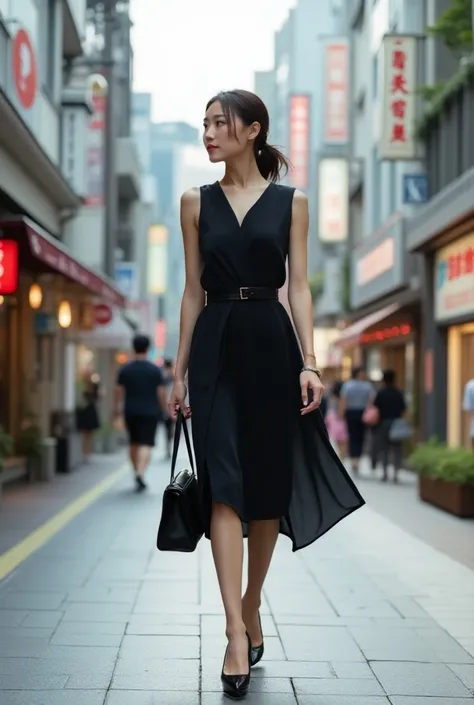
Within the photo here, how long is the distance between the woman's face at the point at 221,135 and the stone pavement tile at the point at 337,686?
200 centimetres

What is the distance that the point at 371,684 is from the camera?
14.6 feet

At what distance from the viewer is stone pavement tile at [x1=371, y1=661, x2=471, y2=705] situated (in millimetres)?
4371

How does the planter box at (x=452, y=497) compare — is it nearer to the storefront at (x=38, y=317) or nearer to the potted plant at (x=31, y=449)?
the storefront at (x=38, y=317)

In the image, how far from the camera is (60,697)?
4.18m

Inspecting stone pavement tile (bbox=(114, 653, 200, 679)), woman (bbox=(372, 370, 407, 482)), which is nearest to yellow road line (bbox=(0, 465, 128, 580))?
stone pavement tile (bbox=(114, 653, 200, 679))

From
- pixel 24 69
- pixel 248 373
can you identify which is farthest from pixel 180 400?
pixel 24 69

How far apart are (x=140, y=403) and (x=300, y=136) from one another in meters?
30.1

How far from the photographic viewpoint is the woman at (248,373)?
4277 mm

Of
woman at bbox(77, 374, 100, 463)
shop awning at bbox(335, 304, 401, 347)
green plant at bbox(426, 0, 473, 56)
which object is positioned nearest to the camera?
green plant at bbox(426, 0, 473, 56)

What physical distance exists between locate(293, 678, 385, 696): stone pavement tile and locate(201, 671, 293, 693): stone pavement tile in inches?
1.6

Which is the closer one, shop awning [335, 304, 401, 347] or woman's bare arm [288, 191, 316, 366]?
woman's bare arm [288, 191, 316, 366]

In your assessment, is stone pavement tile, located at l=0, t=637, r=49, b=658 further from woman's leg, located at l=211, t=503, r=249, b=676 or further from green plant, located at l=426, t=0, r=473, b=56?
green plant, located at l=426, t=0, r=473, b=56

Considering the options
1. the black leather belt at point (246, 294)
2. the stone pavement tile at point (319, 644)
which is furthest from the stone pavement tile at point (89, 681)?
the black leather belt at point (246, 294)

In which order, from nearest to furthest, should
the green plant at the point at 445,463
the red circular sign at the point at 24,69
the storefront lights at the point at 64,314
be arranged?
1. the green plant at the point at 445,463
2. the red circular sign at the point at 24,69
3. the storefront lights at the point at 64,314
